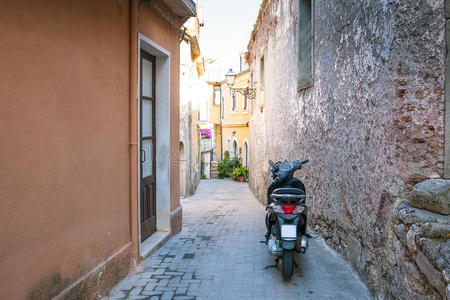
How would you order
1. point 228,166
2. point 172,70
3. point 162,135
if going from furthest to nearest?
point 228,166 < point 172,70 < point 162,135

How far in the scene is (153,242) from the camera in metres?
5.36

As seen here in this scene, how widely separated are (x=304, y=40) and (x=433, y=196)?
16.6 feet

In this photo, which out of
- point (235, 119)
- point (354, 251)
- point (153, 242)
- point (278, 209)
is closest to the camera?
point (278, 209)

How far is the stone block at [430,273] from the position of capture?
222 cm

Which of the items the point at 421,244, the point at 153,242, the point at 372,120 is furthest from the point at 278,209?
the point at 153,242

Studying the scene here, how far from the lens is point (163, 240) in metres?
5.57

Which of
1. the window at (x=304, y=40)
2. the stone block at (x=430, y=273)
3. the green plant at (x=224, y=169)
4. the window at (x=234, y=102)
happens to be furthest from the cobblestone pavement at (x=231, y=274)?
the window at (x=234, y=102)

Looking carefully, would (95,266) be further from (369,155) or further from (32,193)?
(369,155)

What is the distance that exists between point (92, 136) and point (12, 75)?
115cm

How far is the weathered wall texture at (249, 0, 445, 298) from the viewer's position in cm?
306

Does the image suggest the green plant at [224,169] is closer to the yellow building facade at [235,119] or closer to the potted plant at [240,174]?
the yellow building facade at [235,119]

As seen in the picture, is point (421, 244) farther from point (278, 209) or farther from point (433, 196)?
point (278, 209)

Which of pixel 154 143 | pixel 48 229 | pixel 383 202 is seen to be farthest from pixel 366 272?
pixel 154 143

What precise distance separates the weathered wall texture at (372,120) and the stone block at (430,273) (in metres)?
0.10
